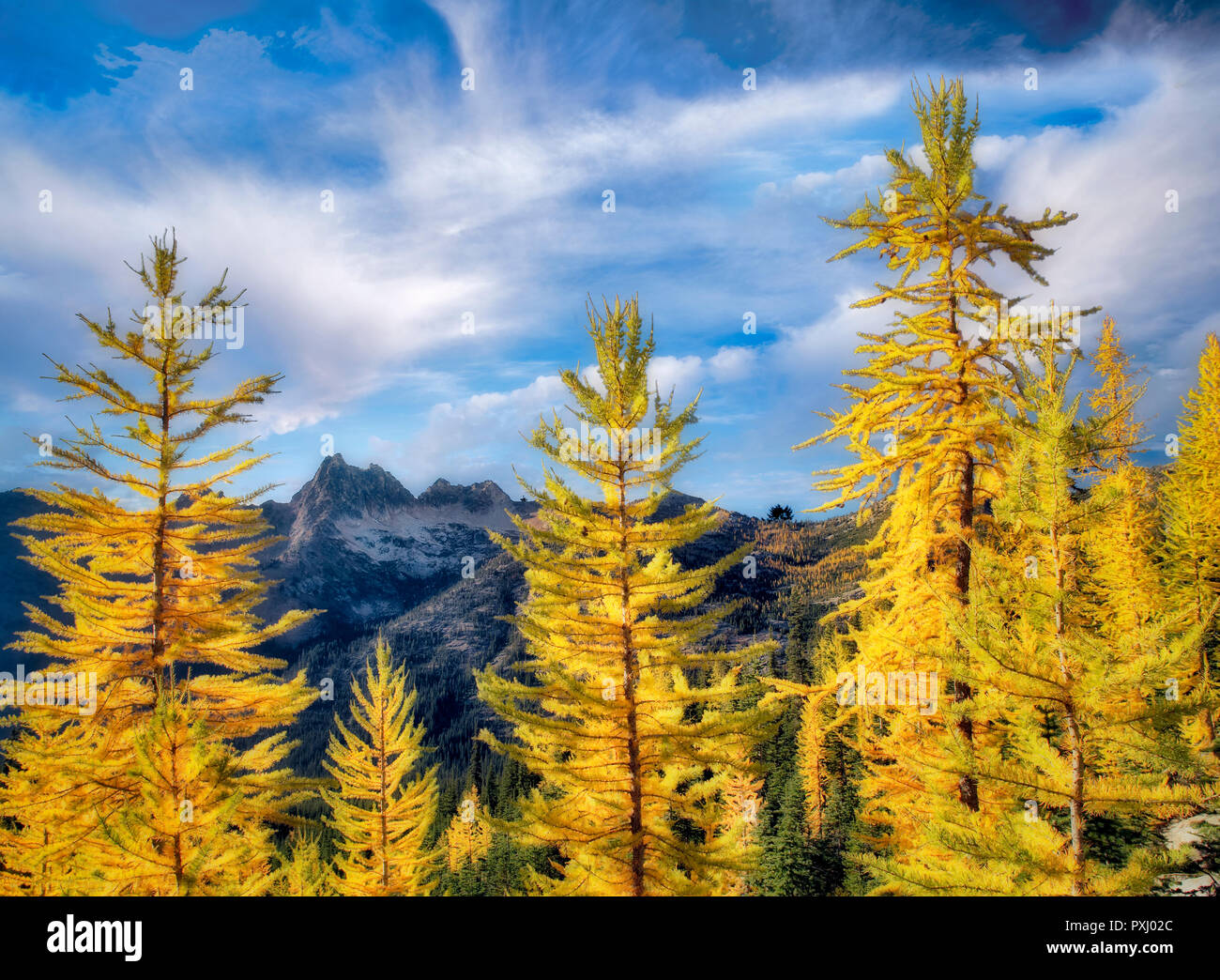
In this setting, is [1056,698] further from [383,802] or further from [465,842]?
[465,842]

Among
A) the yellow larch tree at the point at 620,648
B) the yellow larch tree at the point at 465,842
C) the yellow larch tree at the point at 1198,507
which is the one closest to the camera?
the yellow larch tree at the point at 620,648

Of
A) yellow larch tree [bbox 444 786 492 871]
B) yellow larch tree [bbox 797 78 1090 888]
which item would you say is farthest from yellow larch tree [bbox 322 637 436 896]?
yellow larch tree [bbox 444 786 492 871]

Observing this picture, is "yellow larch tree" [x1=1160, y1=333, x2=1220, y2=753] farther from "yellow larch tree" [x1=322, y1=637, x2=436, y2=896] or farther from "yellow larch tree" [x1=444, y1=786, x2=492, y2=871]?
"yellow larch tree" [x1=444, y1=786, x2=492, y2=871]

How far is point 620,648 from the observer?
9.10 metres

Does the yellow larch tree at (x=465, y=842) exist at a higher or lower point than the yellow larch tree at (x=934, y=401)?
lower

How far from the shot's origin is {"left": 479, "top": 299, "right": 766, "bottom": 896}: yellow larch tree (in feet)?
28.9

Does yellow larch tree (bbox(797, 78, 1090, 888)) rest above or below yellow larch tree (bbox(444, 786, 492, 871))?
above

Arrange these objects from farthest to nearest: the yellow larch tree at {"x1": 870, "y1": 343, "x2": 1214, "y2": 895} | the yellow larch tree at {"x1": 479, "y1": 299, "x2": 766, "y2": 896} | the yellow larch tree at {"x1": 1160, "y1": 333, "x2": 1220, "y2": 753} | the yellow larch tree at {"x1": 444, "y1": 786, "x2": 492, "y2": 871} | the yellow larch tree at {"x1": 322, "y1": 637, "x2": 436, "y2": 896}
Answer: the yellow larch tree at {"x1": 444, "y1": 786, "x2": 492, "y2": 871}, the yellow larch tree at {"x1": 1160, "y1": 333, "x2": 1220, "y2": 753}, the yellow larch tree at {"x1": 322, "y1": 637, "x2": 436, "y2": 896}, the yellow larch tree at {"x1": 479, "y1": 299, "x2": 766, "y2": 896}, the yellow larch tree at {"x1": 870, "y1": 343, "x2": 1214, "y2": 895}

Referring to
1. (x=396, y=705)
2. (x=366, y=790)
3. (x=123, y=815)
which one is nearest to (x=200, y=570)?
(x=123, y=815)

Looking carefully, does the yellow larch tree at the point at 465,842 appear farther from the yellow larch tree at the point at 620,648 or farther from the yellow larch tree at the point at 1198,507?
the yellow larch tree at the point at 1198,507

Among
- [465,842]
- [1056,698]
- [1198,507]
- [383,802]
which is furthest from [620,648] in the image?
[465,842]

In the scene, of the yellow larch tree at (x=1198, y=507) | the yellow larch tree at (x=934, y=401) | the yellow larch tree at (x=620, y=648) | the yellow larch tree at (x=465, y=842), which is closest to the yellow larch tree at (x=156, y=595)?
the yellow larch tree at (x=620, y=648)

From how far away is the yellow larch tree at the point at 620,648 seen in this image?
28.9ft
